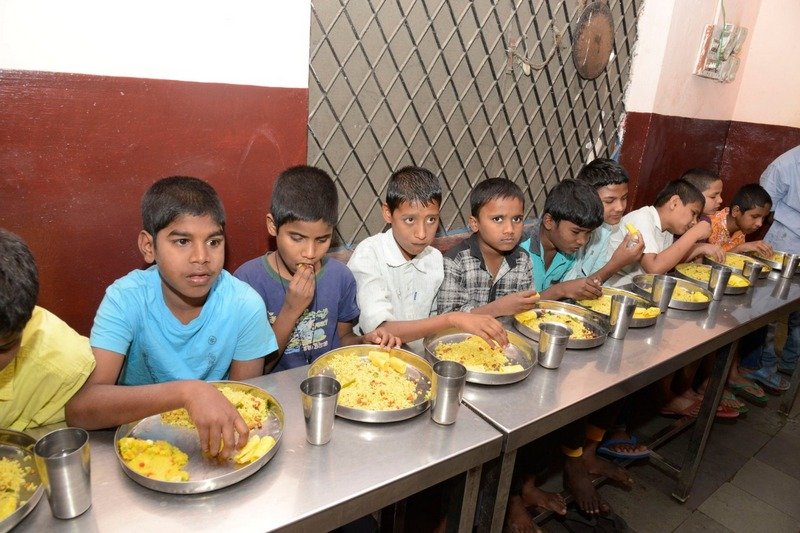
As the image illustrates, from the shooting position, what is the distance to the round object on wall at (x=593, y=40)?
11.0ft

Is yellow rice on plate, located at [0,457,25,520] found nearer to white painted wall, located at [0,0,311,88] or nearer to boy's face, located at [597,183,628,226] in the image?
white painted wall, located at [0,0,311,88]

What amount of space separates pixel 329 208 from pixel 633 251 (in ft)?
5.36

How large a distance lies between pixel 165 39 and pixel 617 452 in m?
2.81

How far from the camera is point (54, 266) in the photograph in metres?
1.79

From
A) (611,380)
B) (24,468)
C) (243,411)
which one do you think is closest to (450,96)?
(611,380)

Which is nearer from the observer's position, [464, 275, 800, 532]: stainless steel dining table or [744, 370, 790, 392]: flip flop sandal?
[464, 275, 800, 532]: stainless steel dining table

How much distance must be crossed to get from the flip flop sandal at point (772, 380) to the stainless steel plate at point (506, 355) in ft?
9.63

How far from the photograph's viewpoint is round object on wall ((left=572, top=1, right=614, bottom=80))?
3361 millimetres

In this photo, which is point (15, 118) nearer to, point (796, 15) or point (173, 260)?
point (173, 260)

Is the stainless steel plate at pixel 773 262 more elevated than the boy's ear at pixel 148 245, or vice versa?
the boy's ear at pixel 148 245

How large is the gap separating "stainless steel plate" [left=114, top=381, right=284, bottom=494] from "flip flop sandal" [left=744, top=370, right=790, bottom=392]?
387cm

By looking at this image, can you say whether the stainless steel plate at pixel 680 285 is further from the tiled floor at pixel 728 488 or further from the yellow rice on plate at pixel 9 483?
the yellow rice on plate at pixel 9 483

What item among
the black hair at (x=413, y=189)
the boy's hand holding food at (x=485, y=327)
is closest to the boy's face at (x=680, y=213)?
the black hair at (x=413, y=189)

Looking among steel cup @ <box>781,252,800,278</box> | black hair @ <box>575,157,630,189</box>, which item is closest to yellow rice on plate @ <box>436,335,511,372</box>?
black hair @ <box>575,157,630,189</box>
